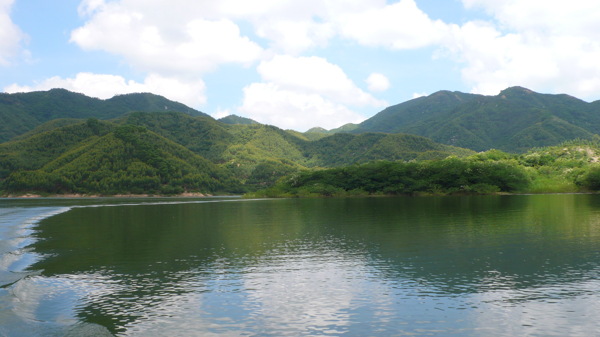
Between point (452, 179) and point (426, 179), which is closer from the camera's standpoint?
point (452, 179)

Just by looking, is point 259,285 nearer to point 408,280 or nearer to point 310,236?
point 408,280

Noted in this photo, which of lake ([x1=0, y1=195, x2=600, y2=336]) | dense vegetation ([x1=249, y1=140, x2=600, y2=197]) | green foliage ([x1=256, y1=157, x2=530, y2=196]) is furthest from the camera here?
green foliage ([x1=256, y1=157, x2=530, y2=196])

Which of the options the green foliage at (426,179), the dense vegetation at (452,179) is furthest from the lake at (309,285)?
the dense vegetation at (452,179)

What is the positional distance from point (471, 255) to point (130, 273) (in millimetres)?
25138

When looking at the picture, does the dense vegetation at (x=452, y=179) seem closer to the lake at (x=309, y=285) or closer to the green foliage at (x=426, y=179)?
the green foliage at (x=426, y=179)

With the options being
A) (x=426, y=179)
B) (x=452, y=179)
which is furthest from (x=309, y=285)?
(x=452, y=179)

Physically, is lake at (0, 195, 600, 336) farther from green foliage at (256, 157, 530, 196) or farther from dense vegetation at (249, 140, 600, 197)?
dense vegetation at (249, 140, 600, 197)

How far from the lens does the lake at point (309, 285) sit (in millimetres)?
18453

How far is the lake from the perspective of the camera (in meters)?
18.5

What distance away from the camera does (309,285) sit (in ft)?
83.2

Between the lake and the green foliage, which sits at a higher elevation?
the green foliage

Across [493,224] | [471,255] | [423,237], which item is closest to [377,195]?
[493,224]

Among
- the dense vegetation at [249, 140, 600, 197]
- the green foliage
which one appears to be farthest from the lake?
the dense vegetation at [249, 140, 600, 197]

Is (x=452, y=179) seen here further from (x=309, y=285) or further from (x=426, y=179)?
(x=309, y=285)
